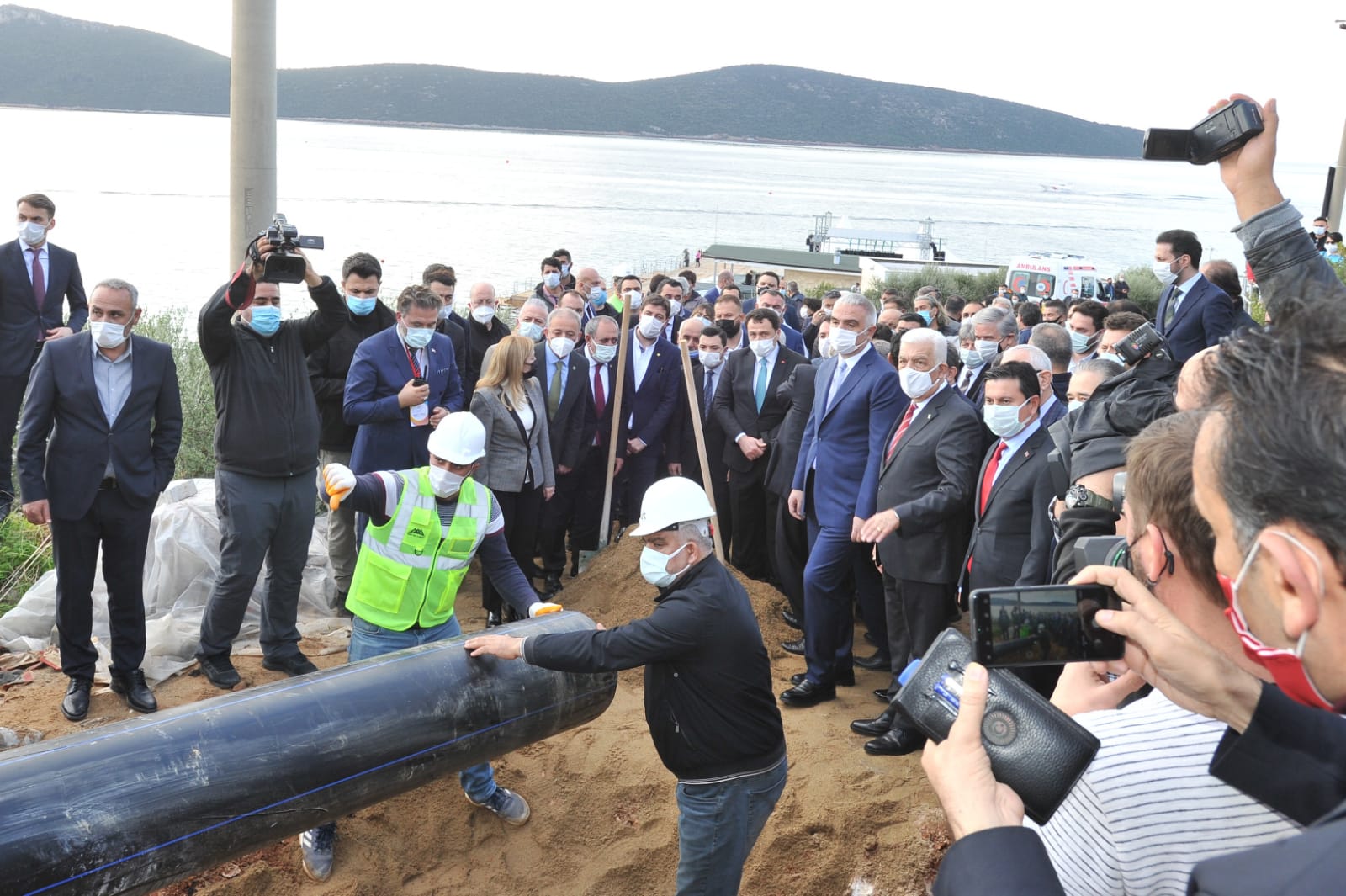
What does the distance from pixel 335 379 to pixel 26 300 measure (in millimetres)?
2954

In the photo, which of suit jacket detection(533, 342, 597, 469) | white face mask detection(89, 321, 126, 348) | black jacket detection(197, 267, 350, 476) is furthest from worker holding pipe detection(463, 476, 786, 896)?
suit jacket detection(533, 342, 597, 469)

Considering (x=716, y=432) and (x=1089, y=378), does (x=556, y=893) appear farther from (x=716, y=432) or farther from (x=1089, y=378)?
(x=716, y=432)

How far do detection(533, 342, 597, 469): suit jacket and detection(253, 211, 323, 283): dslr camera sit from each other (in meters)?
2.55

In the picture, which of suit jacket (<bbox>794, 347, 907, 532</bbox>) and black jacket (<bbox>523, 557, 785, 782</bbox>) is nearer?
black jacket (<bbox>523, 557, 785, 782</bbox>)

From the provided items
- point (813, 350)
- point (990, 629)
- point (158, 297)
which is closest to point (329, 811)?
point (990, 629)

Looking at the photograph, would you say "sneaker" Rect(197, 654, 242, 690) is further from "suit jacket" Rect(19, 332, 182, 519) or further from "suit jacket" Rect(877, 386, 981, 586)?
"suit jacket" Rect(877, 386, 981, 586)

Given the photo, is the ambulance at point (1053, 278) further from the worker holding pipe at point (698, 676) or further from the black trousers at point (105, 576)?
the worker holding pipe at point (698, 676)

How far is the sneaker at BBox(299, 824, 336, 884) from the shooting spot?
4871 millimetres

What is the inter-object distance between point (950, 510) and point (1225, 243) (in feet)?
354

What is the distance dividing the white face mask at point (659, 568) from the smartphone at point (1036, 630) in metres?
2.16

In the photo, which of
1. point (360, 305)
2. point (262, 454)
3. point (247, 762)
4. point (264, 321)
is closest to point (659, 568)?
point (247, 762)

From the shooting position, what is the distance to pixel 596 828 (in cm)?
537

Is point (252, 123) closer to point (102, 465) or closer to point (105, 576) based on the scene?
point (102, 465)

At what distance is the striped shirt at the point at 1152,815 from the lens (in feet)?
6.48
